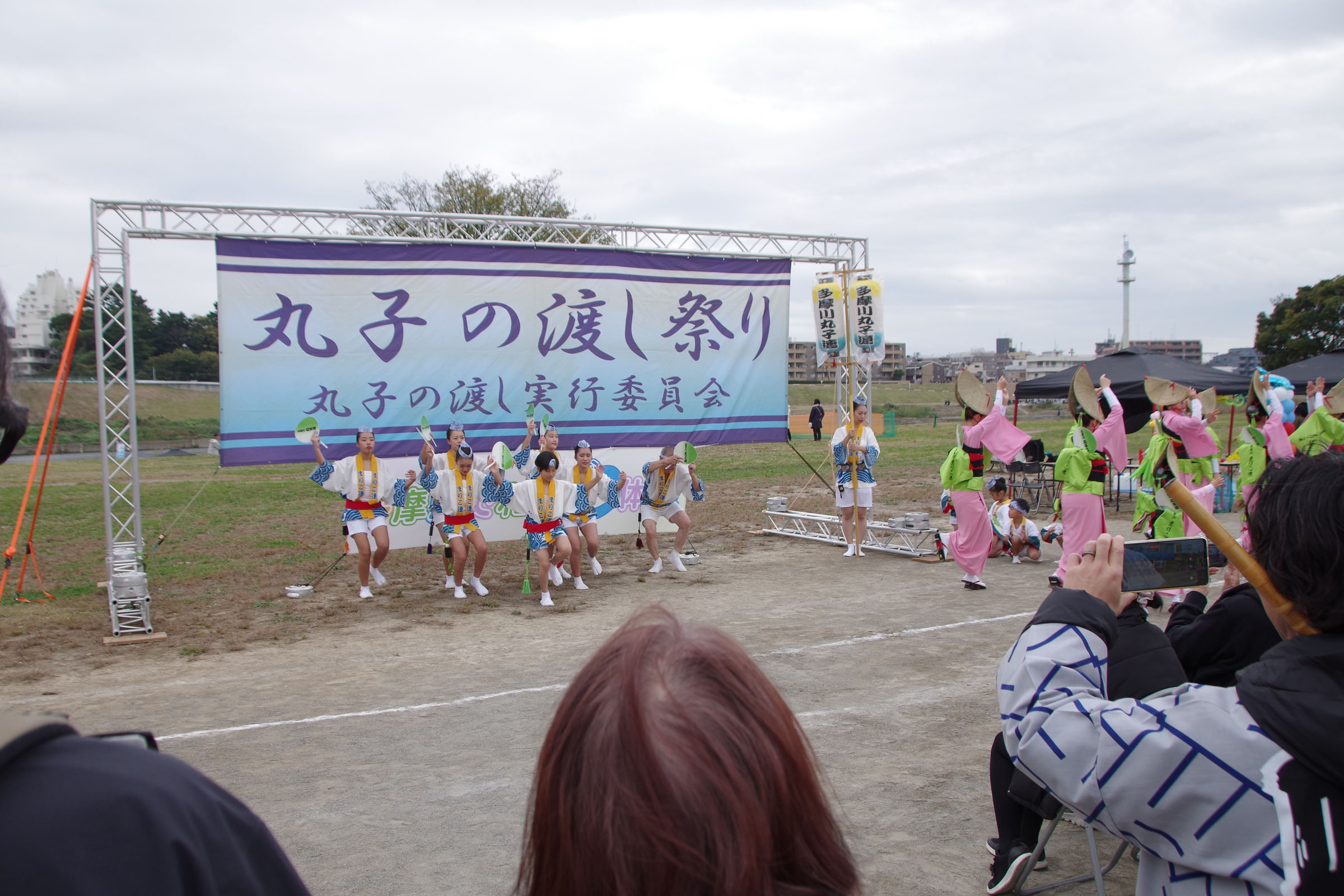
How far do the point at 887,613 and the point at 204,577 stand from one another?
7.62 metres

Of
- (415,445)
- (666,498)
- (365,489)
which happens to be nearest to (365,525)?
(365,489)

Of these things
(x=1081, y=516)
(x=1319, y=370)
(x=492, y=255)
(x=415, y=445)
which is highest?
(x=492, y=255)

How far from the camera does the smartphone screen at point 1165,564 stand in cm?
171

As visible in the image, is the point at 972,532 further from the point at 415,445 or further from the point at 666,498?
the point at 415,445

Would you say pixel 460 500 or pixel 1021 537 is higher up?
pixel 460 500

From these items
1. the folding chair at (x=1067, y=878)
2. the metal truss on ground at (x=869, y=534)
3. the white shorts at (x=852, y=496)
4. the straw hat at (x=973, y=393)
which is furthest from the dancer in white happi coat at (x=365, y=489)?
the folding chair at (x=1067, y=878)

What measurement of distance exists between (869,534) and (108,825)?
1090cm

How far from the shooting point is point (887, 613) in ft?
25.0

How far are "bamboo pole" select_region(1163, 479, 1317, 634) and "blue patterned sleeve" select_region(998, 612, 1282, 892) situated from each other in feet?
0.51

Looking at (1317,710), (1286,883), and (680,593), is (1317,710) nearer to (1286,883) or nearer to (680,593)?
(1286,883)

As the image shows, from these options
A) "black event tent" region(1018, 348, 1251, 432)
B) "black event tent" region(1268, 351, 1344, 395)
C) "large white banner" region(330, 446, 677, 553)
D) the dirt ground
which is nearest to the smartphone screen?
the dirt ground

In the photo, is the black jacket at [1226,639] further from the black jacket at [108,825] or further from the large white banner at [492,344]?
the large white banner at [492,344]

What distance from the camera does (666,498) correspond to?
9.91 meters

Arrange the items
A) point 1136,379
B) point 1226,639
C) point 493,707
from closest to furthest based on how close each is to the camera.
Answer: point 1226,639
point 493,707
point 1136,379
